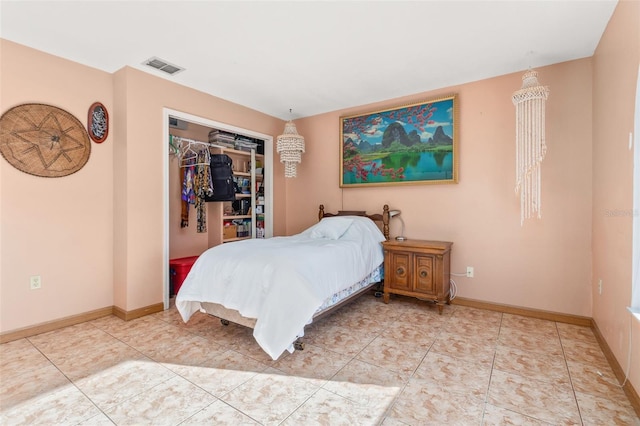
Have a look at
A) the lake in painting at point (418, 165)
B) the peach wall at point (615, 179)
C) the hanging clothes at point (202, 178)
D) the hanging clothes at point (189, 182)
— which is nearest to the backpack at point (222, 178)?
the hanging clothes at point (202, 178)

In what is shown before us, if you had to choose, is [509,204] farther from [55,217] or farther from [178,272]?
[55,217]

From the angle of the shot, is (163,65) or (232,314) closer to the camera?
(232,314)

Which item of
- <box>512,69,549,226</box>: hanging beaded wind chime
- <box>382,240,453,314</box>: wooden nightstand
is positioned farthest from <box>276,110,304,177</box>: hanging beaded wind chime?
<box>512,69,549,226</box>: hanging beaded wind chime

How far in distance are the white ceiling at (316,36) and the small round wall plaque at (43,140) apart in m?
0.57

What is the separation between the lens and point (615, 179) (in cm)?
202

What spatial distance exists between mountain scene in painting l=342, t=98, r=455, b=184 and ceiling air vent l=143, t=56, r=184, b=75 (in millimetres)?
2161

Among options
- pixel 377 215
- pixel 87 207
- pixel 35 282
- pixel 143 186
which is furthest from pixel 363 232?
pixel 35 282

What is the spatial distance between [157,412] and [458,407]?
1629 mm

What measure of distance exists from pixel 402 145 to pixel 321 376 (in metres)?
2.79

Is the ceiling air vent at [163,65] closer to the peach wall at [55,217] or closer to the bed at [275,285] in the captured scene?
the peach wall at [55,217]

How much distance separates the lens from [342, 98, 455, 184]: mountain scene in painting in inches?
136

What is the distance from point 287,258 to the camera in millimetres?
2281

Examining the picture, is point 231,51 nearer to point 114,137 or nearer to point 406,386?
point 114,137

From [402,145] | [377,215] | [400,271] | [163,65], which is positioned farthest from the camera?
[377,215]
